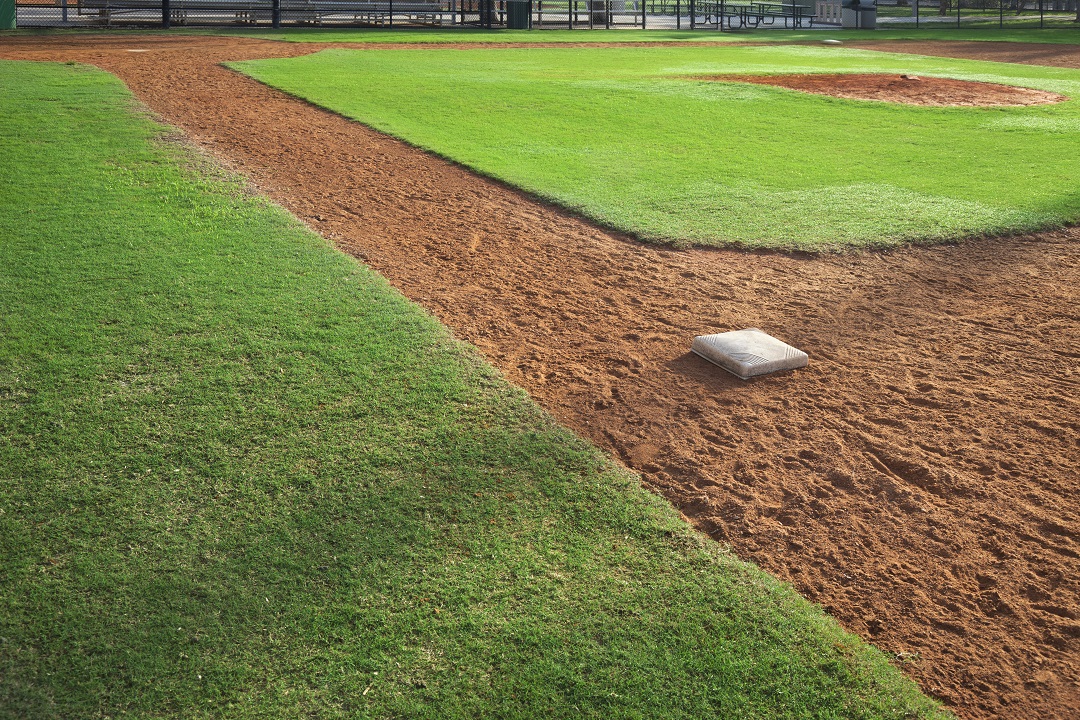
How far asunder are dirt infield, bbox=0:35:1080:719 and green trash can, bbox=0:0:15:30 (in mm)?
20222

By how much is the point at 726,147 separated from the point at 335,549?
8.62 m

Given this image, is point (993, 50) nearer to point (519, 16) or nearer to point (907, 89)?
point (907, 89)

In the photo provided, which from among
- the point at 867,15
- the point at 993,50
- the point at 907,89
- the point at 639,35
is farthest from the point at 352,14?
the point at 907,89

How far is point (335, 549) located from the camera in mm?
3293

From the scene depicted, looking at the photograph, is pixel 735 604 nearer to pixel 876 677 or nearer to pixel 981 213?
pixel 876 677

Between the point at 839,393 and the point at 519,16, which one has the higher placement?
the point at 519,16

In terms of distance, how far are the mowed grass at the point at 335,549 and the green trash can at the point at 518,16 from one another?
97.5 ft

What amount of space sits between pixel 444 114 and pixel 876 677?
10.7 m

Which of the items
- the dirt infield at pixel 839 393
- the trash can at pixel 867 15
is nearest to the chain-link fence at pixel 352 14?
the trash can at pixel 867 15

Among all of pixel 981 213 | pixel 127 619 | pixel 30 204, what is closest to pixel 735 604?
pixel 127 619

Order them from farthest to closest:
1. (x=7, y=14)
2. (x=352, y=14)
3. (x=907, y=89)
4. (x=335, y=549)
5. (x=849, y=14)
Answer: (x=849, y=14) < (x=352, y=14) < (x=7, y=14) < (x=907, y=89) < (x=335, y=549)

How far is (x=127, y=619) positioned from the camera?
9.61ft

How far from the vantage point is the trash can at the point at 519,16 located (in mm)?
32844

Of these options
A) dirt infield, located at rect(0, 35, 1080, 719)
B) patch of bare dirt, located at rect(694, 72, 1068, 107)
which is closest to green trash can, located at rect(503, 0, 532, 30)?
patch of bare dirt, located at rect(694, 72, 1068, 107)
